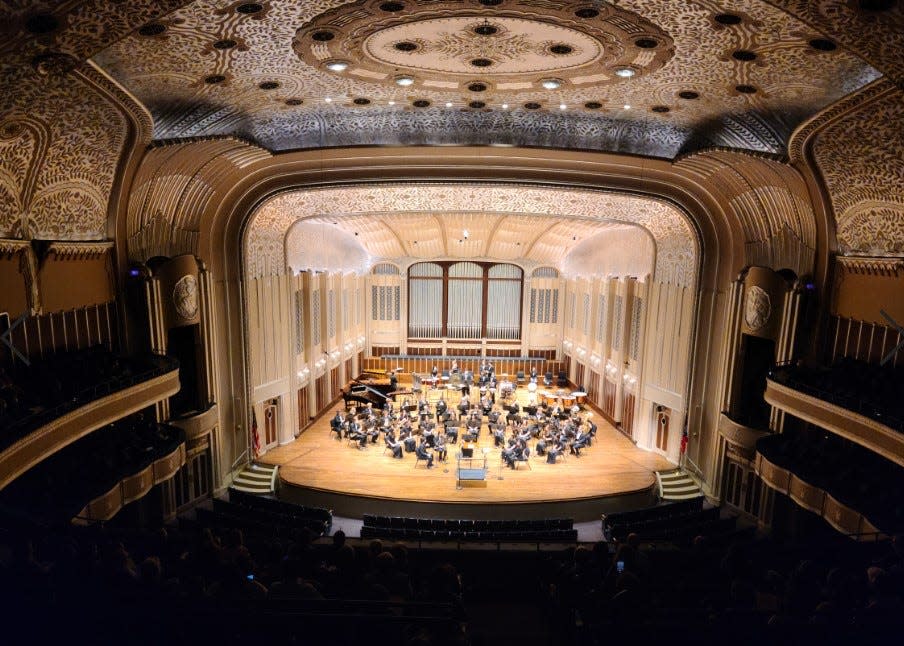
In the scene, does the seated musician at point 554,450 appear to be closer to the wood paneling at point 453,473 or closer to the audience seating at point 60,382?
the wood paneling at point 453,473

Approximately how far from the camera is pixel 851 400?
337 inches

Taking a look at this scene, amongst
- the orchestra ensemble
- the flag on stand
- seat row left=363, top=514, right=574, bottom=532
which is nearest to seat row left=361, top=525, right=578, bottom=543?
seat row left=363, top=514, right=574, bottom=532

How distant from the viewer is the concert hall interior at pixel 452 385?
5.50 meters

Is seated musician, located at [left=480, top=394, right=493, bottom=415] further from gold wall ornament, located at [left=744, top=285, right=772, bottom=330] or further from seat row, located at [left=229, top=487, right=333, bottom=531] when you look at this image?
gold wall ornament, located at [left=744, top=285, right=772, bottom=330]

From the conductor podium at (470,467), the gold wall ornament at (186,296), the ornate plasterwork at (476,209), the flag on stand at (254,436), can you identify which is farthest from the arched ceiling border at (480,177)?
the conductor podium at (470,467)

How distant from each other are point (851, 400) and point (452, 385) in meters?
10.7

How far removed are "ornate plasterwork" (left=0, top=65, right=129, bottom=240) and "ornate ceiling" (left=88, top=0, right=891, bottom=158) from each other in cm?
52

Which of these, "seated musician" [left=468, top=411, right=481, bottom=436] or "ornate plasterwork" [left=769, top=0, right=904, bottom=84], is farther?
"seated musician" [left=468, top=411, right=481, bottom=436]

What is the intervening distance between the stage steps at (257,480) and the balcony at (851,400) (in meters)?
9.12

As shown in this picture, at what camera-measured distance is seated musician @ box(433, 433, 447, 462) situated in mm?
13320

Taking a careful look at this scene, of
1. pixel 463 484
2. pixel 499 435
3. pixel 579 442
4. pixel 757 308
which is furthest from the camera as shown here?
pixel 579 442

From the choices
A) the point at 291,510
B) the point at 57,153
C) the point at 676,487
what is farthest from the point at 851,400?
the point at 57,153

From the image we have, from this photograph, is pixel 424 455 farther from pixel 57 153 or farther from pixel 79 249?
pixel 57 153

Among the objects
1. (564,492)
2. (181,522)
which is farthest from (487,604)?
(181,522)
